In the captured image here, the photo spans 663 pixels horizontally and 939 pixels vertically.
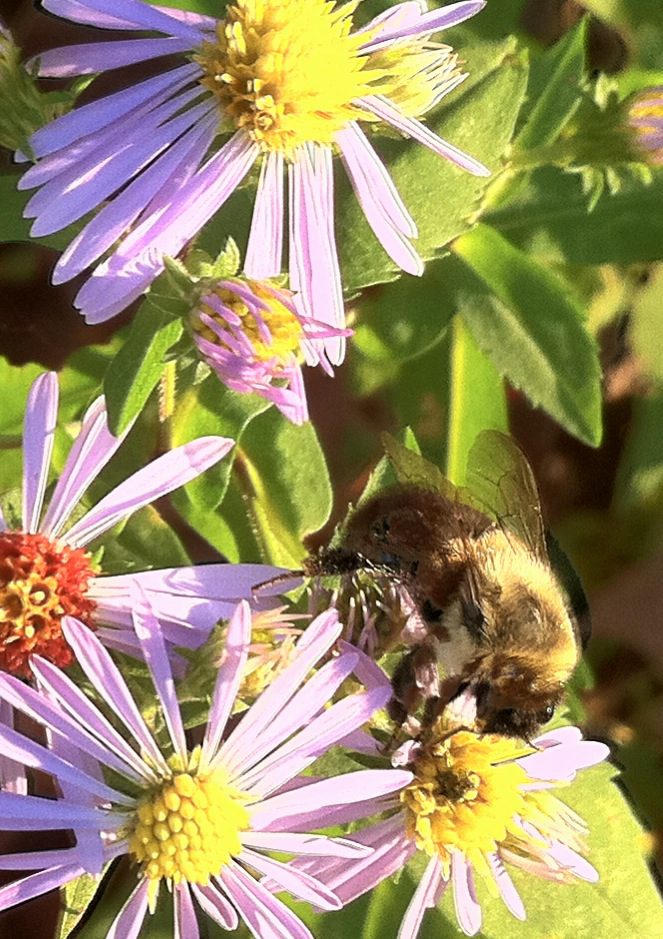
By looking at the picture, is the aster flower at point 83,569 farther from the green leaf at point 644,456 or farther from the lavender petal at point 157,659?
the green leaf at point 644,456

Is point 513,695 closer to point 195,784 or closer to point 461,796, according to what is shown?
point 461,796

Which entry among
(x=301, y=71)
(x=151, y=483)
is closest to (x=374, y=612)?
(x=151, y=483)

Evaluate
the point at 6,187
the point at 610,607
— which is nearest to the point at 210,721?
the point at 6,187

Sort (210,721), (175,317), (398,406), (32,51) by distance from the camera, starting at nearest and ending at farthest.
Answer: (175,317) < (210,721) < (32,51) < (398,406)

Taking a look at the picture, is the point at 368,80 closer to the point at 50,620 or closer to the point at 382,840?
the point at 50,620

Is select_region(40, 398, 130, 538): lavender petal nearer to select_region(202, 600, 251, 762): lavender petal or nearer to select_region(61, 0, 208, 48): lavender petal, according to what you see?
select_region(202, 600, 251, 762): lavender petal
